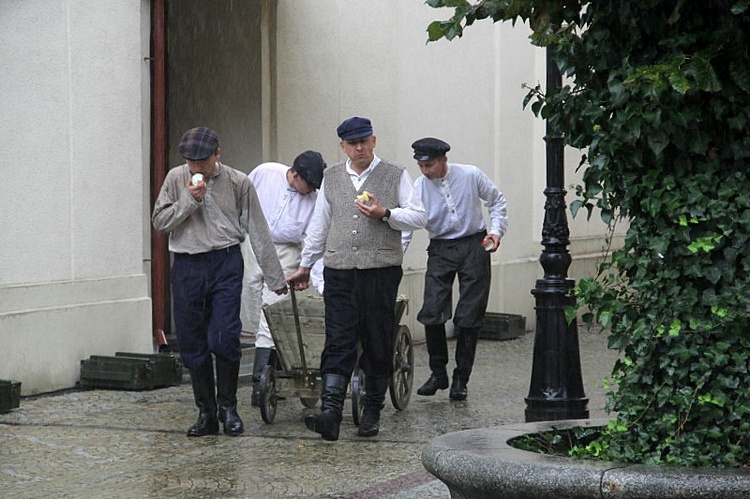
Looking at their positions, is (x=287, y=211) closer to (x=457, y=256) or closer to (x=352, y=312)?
(x=457, y=256)

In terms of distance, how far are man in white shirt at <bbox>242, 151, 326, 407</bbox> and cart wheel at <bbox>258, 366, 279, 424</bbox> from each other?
0.48m

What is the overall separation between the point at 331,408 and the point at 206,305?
3.19 ft

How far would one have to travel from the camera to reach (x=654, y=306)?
4648 millimetres

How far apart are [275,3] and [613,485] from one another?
974cm

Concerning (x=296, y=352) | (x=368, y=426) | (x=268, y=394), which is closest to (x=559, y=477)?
(x=368, y=426)

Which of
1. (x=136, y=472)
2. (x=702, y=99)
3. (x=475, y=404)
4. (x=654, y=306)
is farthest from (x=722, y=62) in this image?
(x=475, y=404)

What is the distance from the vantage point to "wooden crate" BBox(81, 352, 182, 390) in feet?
33.8

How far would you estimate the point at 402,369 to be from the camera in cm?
972

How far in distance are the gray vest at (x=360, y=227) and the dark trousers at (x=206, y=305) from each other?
610mm

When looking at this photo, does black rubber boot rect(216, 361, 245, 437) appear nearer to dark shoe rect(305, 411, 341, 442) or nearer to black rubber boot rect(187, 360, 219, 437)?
black rubber boot rect(187, 360, 219, 437)

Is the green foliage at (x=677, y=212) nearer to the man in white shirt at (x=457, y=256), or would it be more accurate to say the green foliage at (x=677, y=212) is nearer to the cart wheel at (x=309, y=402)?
the cart wheel at (x=309, y=402)

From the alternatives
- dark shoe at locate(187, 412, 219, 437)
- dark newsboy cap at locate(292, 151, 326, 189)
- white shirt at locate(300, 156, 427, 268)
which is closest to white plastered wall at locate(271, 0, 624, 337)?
dark newsboy cap at locate(292, 151, 326, 189)

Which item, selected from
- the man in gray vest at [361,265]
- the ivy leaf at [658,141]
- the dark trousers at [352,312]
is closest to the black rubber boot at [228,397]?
the man in gray vest at [361,265]

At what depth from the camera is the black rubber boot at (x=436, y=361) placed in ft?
34.6
